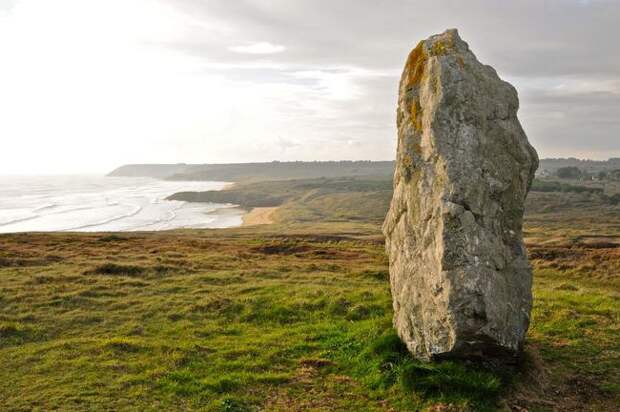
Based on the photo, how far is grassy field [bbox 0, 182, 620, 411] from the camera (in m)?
9.95

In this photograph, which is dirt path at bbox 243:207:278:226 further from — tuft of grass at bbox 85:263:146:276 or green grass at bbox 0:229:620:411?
green grass at bbox 0:229:620:411

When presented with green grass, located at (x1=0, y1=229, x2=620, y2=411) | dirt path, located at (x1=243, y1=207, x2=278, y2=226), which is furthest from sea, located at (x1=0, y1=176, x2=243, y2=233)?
green grass, located at (x1=0, y1=229, x2=620, y2=411)

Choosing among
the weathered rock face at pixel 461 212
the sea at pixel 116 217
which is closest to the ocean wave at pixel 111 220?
the sea at pixel 116 217

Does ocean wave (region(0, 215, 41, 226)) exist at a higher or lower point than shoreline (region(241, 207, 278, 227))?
higher

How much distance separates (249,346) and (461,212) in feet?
21.6

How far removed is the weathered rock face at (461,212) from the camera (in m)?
9.73

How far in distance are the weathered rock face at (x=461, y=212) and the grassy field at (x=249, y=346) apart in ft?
2.77

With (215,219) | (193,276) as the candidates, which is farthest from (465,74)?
(215,219)

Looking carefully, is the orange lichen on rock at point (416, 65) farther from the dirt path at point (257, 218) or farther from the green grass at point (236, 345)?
the dirt path at point (257, 218)

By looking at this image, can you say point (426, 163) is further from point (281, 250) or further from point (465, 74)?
point (281, 250)

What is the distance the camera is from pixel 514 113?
11.4 metres

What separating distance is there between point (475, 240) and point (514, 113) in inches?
131

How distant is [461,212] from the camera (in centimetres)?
1004

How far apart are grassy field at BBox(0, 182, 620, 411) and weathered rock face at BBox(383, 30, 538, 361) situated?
0.85 metres
